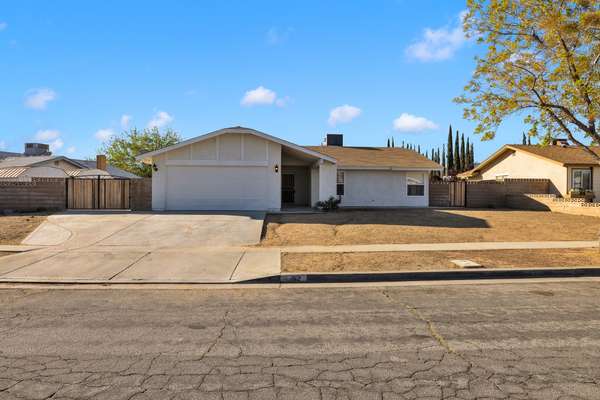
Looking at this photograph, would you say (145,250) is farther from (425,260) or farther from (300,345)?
(300,345)

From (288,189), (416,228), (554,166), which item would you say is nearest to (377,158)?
(288,189)

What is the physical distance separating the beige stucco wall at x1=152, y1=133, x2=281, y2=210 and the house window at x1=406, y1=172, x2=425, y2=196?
9354 mm

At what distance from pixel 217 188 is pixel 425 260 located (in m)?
12.5

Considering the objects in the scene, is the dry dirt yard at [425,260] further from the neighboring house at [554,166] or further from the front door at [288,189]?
the neighboring house at [554,166]

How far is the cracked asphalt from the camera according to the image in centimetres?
368

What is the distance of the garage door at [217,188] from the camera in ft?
65.8

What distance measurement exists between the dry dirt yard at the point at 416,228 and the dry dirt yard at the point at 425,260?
7.48 ft

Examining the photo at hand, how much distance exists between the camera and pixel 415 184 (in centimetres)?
2536

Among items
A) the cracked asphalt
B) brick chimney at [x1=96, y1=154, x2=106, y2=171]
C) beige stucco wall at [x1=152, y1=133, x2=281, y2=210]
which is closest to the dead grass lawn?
beige stucco wall at [x1=152, y1=133, x2=281, y2=210]

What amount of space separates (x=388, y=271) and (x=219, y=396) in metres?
6.02

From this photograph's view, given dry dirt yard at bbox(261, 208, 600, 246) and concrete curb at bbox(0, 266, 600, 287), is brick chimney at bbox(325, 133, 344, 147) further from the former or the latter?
concrete curb at bbox(0, 266, 600, 287)

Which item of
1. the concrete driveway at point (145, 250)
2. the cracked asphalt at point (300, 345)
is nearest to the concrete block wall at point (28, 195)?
the concrete driveway at point (145, 250)

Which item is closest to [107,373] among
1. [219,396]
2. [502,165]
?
[219,396]

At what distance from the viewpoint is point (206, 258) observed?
34.9 feet
